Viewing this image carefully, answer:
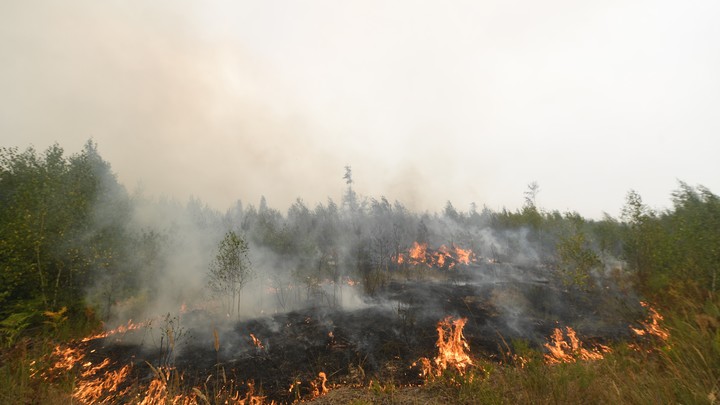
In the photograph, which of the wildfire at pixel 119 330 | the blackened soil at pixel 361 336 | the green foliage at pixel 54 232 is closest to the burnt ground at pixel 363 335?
the blackened soil at pixel 361 336

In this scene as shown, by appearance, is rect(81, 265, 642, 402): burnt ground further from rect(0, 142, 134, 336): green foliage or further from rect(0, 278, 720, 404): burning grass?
rect(0, 142, 134, 336): green foliage

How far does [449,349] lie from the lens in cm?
1956

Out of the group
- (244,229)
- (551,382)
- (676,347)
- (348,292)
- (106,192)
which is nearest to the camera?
(676,347)

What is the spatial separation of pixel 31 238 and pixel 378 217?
208ft

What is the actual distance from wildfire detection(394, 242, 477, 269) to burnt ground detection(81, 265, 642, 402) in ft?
56.0

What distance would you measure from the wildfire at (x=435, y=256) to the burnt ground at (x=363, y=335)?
1705cm

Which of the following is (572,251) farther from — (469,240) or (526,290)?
(469,240)

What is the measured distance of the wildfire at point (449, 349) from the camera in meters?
16.7

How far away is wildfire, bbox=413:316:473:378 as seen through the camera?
16.7 metres

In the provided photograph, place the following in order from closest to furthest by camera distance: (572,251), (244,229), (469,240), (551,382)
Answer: (551,382) < (572,251) < (244,229) < (469,240)

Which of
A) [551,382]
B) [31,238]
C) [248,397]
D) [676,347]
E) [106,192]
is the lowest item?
[248,397]

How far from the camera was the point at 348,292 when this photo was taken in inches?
1465

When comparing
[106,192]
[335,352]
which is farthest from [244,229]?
[335,352]

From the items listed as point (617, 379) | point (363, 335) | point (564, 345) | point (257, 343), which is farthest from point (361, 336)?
point (617, 379)
